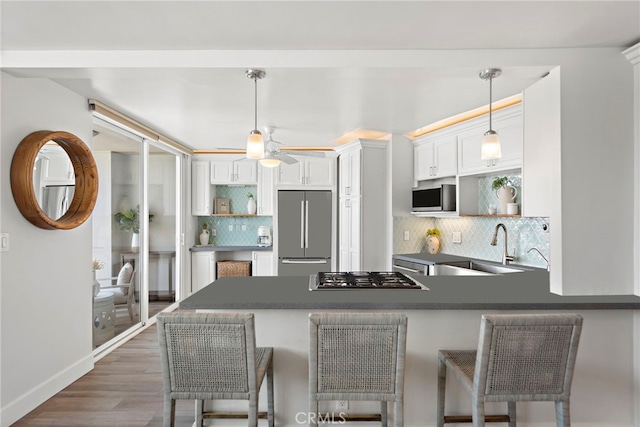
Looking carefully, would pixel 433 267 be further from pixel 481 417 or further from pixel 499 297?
pixel 481 417

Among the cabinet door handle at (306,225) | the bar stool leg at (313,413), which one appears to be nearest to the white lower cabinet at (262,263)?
the cabinet door handle at (306,225)

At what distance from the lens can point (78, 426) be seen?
7.75ft

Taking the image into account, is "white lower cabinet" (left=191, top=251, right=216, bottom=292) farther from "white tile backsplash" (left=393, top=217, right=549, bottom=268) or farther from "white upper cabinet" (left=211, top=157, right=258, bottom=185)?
"white tile backsplash" (left=393, top=217, right=549, bottom=268)

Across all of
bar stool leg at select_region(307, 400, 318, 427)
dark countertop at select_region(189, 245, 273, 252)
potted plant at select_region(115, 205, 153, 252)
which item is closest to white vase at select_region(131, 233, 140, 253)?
potted plant at select_region(115, 205, 153, 252)

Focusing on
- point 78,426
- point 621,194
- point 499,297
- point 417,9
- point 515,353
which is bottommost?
point 78,426

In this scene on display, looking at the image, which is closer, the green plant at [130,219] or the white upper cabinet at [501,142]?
the white upper cabinet at [501,142]

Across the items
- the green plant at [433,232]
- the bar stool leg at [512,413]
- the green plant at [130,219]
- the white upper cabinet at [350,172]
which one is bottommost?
the bar stool leg at [512,413]

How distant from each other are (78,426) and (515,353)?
260cm

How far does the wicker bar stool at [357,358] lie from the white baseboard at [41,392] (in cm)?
206

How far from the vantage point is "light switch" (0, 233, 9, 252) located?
2.33 metres

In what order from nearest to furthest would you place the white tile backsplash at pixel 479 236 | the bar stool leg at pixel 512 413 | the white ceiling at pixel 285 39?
1. the white ceiling at pixel 285 39
2. the bar stool leg at pixel 512 413
3. the white tile backsplash at pixel 479 236

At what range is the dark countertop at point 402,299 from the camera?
1.98m

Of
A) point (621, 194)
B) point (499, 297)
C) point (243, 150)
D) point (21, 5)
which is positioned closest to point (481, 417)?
point (499, 297)

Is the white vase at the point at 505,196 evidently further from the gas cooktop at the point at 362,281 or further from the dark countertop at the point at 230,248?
the dark countertop at the point at 230,248
